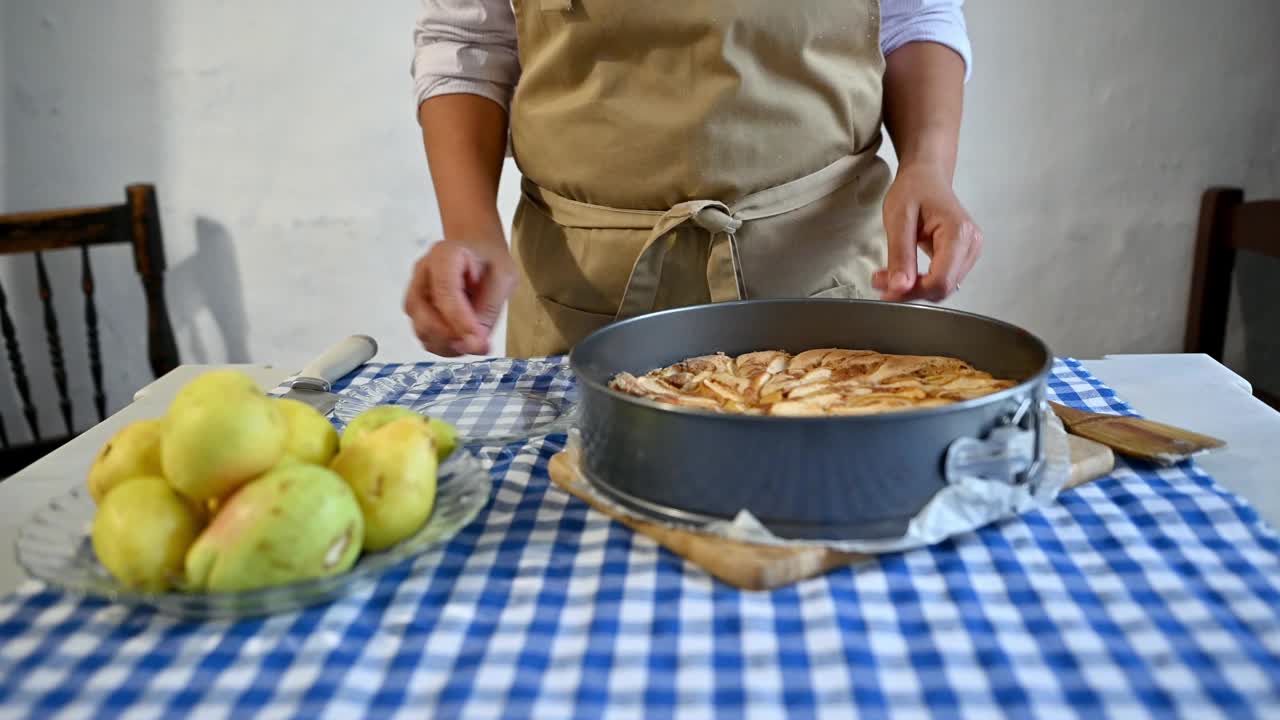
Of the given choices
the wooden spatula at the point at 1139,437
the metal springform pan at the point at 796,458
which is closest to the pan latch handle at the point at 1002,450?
the metal springform pan at the point at 796,458

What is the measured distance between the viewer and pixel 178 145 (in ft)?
7.57

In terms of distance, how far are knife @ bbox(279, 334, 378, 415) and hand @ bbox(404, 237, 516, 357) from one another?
15 centimetres

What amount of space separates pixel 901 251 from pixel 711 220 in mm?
225

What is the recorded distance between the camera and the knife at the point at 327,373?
3.69 feet

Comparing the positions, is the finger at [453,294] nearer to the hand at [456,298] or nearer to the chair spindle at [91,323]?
the hand at [456,298]

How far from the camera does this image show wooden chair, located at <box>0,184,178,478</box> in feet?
5.90

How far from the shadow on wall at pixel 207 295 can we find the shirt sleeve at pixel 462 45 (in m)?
1.18

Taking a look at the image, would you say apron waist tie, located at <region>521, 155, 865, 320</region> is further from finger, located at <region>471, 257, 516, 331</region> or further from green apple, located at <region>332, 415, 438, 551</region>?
green apple, located at <region>332, 415, 438, 551</region>

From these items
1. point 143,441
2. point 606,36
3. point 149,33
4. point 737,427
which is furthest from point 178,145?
point 737,427

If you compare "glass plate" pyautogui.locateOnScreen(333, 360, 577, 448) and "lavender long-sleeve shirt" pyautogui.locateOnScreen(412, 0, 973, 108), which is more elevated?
"lavender long-sleeve shirt" pyautogui.locateOnScreen(412, 0, 973, 108)

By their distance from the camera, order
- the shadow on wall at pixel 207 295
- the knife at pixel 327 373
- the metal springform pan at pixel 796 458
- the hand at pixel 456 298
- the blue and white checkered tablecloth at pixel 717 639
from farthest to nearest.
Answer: the shadow on wall at pixel 207 295 < the knife at pixel 327 373 < the hand at pixel 456 298 < the metal springform pan at pixel 796 458 < the blue and white checkered tablecloth at pixel 717 639

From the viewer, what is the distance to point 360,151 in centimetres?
234

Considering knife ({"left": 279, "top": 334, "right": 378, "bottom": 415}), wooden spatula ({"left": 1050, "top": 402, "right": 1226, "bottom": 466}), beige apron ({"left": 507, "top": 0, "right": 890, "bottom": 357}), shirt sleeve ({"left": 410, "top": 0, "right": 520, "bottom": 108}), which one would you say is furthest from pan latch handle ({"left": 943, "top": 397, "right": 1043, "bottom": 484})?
shirt sleeve ({"left": 410, "top": 0, "right": 520, "bottom": 108})

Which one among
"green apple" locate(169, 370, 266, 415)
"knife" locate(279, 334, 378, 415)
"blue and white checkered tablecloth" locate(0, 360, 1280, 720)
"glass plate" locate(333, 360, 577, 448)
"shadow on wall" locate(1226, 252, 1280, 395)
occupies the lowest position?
"shadow on wall" locate(1226, 252, 1280, 395)
